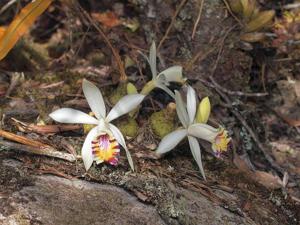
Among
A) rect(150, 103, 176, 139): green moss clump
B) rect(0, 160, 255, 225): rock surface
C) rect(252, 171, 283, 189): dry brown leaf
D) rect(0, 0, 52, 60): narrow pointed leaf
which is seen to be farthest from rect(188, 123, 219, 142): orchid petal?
rect(0, 0, 52, 60): narrow pointed leaf

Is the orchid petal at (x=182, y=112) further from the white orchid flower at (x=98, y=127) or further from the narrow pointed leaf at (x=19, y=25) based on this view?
the narrow pointed leaf at (x=19, y=25)

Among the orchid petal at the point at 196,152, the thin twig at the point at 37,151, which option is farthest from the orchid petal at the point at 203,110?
the thin twig at the point at 37,151

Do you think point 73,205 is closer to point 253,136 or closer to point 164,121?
point 164,121

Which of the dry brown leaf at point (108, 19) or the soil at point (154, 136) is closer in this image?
the soil at point (154, 136)

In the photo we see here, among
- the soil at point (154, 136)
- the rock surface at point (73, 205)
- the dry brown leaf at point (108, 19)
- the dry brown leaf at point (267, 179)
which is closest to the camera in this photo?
the rock surface at point (73, 205)

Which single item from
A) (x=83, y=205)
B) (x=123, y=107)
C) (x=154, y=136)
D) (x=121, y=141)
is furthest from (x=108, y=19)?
(x=83, y=205)

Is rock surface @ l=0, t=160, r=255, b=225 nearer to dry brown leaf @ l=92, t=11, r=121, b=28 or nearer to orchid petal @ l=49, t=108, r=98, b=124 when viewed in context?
orchid petal @ l=49, t=108, r=98, b=124

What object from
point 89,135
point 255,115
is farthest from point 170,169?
point 255,115
